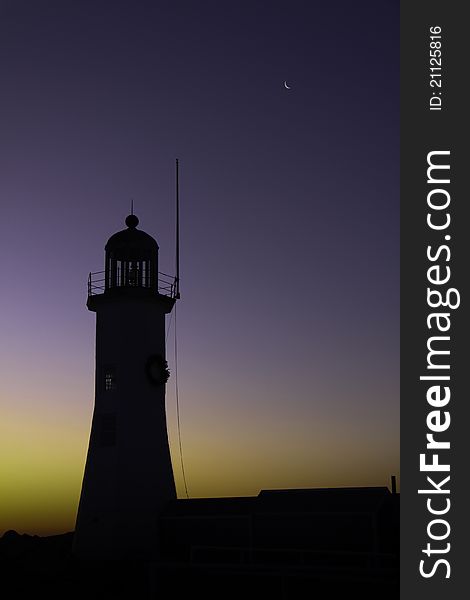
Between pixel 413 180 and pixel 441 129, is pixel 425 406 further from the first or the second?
pixel 441 129

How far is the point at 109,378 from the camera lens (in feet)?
134

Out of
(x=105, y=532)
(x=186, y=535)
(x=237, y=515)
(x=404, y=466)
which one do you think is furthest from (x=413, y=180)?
(x=105, y=532)

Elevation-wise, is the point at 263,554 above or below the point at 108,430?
below

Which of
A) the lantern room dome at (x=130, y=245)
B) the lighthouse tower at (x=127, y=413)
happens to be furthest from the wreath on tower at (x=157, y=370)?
the lantern room dome at (x=130, y=245)

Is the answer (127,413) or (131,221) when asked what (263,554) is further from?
(131,221)

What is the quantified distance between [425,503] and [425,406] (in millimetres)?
2457

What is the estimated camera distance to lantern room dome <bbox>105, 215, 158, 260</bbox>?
A: 41.9m

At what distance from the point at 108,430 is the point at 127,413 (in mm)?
1165

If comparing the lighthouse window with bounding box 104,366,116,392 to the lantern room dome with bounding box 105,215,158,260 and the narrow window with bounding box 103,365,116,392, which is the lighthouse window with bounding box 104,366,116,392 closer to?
the narrow window with bounding box 103,365,116,392

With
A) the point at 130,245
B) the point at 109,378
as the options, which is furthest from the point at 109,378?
the point at 130,245

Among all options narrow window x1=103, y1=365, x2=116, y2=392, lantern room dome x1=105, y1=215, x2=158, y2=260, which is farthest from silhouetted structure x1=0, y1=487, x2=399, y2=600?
lantern room dome x1=105, y1=215, x2=158, y2=260

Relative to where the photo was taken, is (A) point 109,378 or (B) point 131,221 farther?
(B) point 131,221

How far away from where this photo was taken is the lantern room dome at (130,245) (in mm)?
41938

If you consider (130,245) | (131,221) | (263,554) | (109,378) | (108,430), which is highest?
(131,221)
